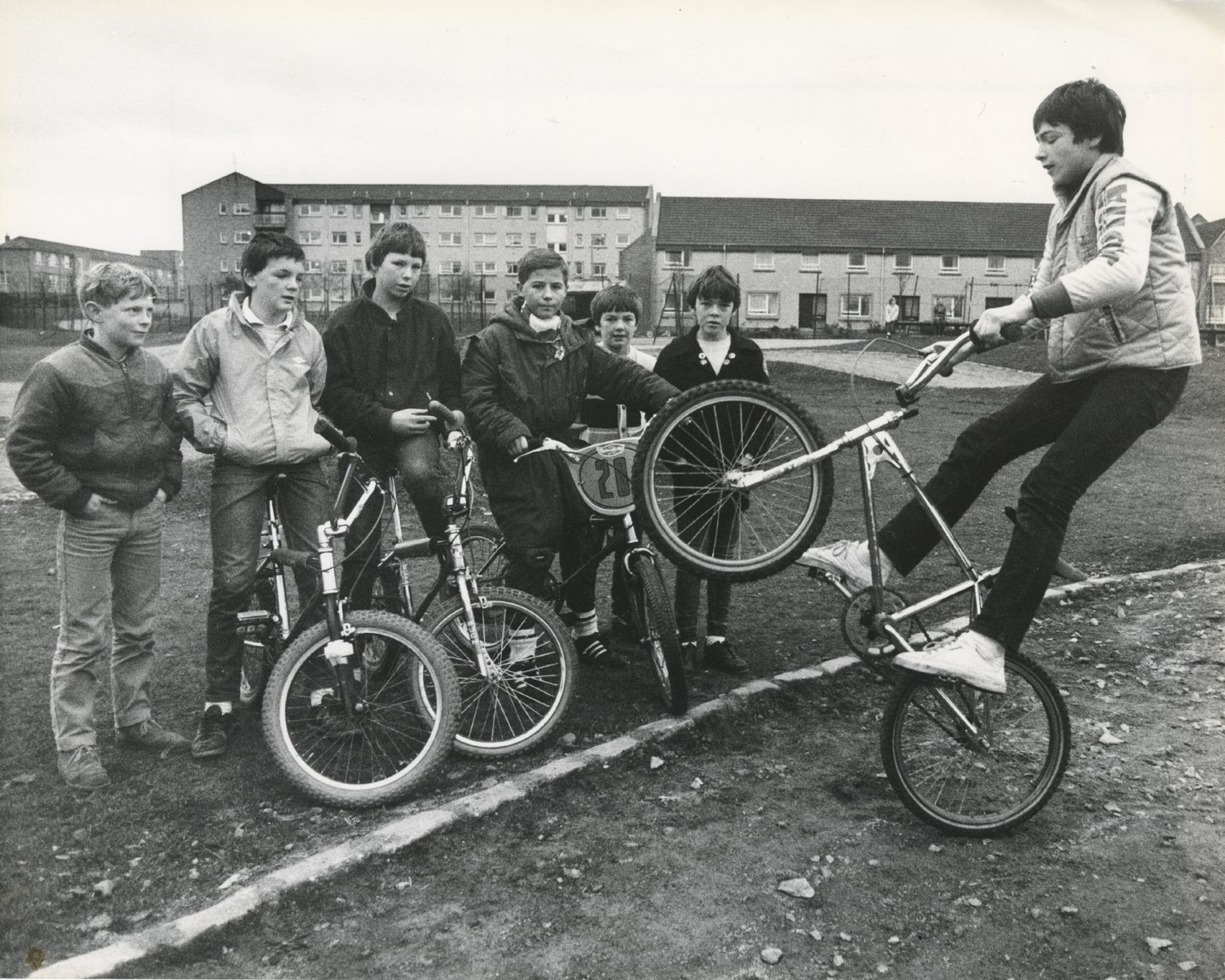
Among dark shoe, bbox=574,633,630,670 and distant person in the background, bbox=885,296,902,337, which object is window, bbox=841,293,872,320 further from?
dark shoe, bbox=574,633,630,670

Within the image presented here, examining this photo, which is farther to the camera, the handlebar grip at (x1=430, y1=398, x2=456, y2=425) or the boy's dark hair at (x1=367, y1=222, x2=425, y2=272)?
the boy's dark hair at (x1=367, y1=222, x2=425, y2=272)

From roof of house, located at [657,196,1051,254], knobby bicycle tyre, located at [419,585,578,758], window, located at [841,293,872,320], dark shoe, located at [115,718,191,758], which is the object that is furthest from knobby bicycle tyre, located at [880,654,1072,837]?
window, located at [841,293,872,320]

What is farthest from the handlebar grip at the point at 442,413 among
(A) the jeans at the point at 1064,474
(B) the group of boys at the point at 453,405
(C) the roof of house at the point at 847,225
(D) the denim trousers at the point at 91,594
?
(C) the roof of house at the point at 847,225

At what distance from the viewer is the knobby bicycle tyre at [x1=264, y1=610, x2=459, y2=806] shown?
3.45m

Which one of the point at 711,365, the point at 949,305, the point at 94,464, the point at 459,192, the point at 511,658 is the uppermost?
the point at 459,192

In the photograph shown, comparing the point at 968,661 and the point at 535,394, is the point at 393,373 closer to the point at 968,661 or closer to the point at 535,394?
the point at 535,394

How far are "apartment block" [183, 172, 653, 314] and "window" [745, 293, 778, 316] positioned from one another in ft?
19.2

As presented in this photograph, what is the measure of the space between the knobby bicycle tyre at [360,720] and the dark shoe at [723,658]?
1502 mm

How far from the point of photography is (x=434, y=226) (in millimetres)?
31984

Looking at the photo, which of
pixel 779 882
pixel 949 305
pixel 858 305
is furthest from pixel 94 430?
pixel 858 305

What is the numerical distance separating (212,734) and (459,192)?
29.3 m

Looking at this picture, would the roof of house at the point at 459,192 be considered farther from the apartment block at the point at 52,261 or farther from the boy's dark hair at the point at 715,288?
the boy's dark hair at the point at 715,288

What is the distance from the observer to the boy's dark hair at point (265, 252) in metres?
3.99

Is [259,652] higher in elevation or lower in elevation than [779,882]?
higher
